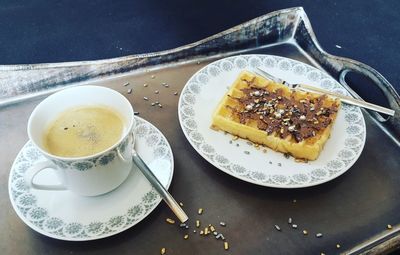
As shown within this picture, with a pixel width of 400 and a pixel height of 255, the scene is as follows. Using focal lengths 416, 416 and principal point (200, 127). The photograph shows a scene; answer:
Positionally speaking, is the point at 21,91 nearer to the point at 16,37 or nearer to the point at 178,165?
the point at 178,165

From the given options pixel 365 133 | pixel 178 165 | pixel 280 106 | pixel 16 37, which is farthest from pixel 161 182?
pixel 16 37

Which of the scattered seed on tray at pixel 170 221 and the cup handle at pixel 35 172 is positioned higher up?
the cup handle at pixel 35 172

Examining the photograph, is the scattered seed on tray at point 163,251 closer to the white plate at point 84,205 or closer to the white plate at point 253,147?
the white plate at point 84,205

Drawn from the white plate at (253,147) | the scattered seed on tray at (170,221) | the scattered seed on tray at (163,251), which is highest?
the white plate at (253,147)

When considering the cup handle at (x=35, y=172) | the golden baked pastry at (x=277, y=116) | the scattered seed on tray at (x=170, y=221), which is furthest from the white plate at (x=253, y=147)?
the cup handle at (x=35, y=172)

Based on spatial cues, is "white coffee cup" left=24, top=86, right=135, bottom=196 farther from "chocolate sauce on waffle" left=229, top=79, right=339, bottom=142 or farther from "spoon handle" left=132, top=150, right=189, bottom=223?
"chocolate sauce on waffle" left=229, top=79, right=339, bottom=142

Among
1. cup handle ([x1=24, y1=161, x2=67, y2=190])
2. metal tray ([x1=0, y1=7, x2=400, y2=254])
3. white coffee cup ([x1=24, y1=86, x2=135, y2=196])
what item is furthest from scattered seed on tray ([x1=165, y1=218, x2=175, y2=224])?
cup handle ([x1=24, y1=161, x2=67, y2=190])
